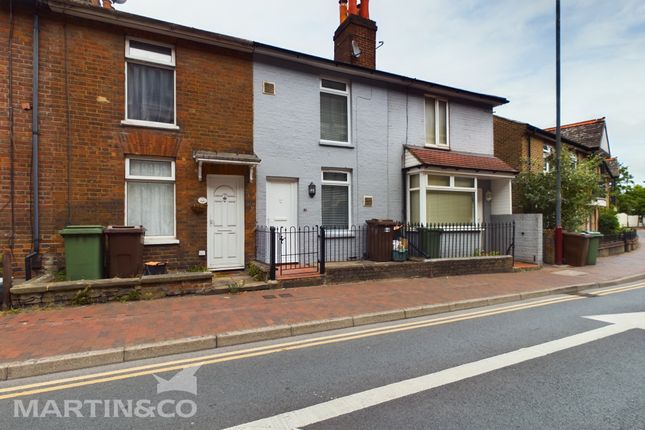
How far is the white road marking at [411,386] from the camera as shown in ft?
9.73

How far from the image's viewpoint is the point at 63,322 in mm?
5355

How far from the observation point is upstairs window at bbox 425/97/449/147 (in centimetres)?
1226

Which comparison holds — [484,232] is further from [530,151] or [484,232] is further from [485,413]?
[485,413]

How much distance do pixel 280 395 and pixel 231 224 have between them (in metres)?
6.10

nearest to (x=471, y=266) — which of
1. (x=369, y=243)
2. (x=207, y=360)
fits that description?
(x=369, y=243)

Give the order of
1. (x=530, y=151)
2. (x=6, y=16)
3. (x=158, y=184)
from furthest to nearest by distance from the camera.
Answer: (x=530, y=151)
(x=158, y=184)
(x=6, y=16)

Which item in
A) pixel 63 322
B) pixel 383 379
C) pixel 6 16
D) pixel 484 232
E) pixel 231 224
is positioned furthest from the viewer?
pixel 484 232

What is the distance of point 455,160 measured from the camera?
11.6 m

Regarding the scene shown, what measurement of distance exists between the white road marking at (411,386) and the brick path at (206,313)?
7.36ft

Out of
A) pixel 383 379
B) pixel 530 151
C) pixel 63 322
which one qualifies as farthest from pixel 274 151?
pixel 530 151

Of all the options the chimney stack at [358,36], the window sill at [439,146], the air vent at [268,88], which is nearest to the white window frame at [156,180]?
the air vent at [268,88]

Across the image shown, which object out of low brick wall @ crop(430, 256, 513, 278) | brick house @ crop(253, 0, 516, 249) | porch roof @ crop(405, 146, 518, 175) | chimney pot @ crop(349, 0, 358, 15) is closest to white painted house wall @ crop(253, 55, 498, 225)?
brick house @ crop(253, 0, 516, 249)

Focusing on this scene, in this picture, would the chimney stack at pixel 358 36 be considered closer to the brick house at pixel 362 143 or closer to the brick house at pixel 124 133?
the brick house at pixel 362 143

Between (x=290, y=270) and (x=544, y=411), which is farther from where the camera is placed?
(x=290, y=270)
